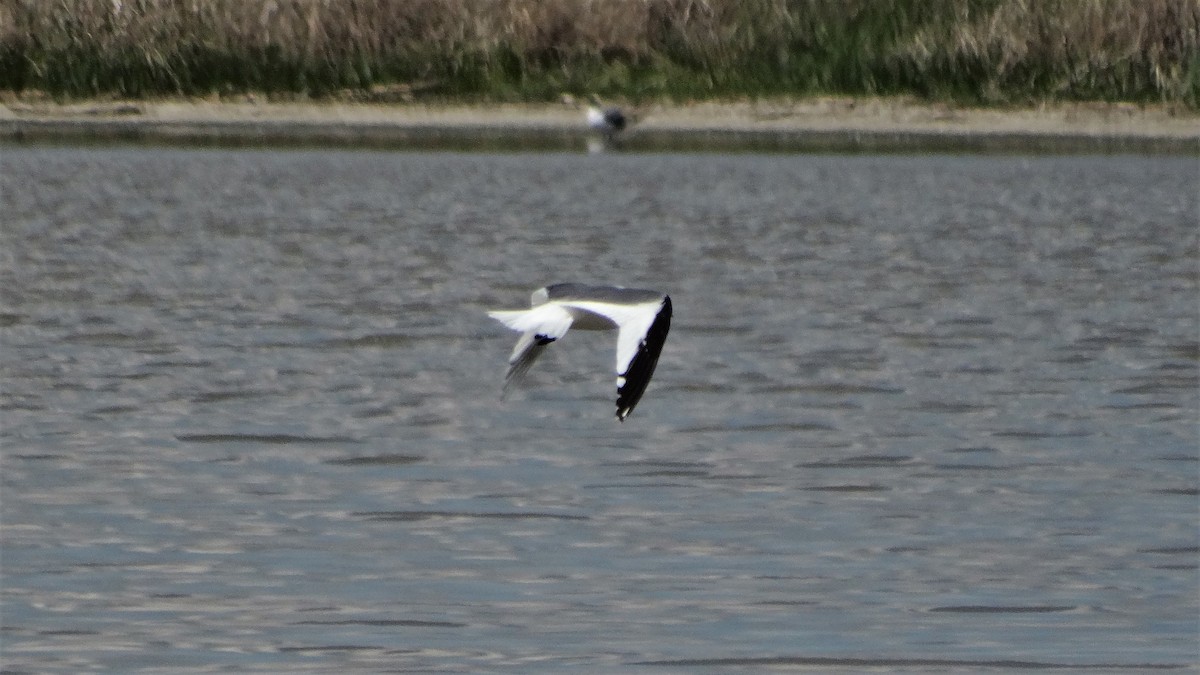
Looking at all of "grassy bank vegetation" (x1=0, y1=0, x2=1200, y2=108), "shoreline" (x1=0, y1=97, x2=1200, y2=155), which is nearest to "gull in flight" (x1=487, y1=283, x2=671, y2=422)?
"shoreline" (x1=0, y1=97, x2=1200, y2=155)

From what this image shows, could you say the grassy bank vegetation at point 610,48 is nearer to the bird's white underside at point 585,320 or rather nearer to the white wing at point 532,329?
the bird's white underside at point 585,320

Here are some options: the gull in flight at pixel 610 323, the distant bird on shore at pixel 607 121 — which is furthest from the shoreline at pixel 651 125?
the gull in flight at pixel 610 323

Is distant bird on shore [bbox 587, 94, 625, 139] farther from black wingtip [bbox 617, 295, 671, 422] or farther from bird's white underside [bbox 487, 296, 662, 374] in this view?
black wingtip [bbox 617, 295, 671, 422]

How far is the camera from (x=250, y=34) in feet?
69.6

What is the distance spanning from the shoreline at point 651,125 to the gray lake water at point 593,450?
475 cm

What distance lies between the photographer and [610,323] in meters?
7.02

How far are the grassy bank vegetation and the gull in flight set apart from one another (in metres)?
13.4

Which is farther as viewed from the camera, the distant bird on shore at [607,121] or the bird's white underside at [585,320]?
the distant bird on shore at [607,121]

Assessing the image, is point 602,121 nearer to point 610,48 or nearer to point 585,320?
point 610,48

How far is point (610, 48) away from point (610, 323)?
14.2 m

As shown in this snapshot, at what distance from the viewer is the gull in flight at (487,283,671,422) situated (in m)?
6.72

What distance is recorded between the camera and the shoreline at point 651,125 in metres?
20.1

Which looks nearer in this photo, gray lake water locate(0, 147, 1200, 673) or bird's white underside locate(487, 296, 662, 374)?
gray lake water locate(0, 147, 1200, 673)

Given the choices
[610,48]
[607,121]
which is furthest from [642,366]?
[610,48]
